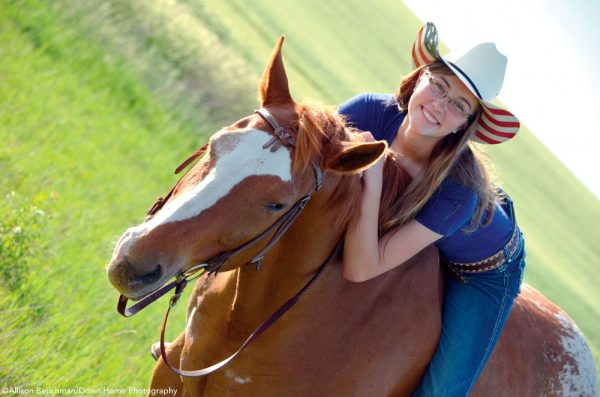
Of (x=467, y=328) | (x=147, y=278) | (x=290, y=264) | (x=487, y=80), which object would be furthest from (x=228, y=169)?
(x=467, y=328)

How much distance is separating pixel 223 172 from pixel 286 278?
0.75 meters

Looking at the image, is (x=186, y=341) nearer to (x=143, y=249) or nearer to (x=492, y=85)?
(x=143, y=249)

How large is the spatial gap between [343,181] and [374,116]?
826 mm

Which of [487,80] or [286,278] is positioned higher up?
[487,80]

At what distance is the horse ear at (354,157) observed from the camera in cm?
236

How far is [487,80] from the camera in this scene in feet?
9.70

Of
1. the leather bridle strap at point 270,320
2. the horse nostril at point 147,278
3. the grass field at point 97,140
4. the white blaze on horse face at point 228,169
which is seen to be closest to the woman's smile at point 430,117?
the grass field at point 97,140

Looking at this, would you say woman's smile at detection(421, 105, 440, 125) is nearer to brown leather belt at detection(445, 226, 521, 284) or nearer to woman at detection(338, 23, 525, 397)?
woman at detection(338, 23, 525, 397)

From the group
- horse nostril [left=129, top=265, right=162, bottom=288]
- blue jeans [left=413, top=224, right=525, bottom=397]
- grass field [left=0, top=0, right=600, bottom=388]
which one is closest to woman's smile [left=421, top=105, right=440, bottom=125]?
grass field [left=0, top=0, right=600, bottom=388]

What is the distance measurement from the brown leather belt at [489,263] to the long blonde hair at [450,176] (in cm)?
23

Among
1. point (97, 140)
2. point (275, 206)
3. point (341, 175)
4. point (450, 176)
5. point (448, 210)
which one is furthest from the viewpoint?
point (97, 140)

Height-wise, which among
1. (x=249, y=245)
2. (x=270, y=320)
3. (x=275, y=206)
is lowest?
(x=270, y=320)

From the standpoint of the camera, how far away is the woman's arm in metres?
2.69

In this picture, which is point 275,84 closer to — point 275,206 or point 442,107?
point 275,206
